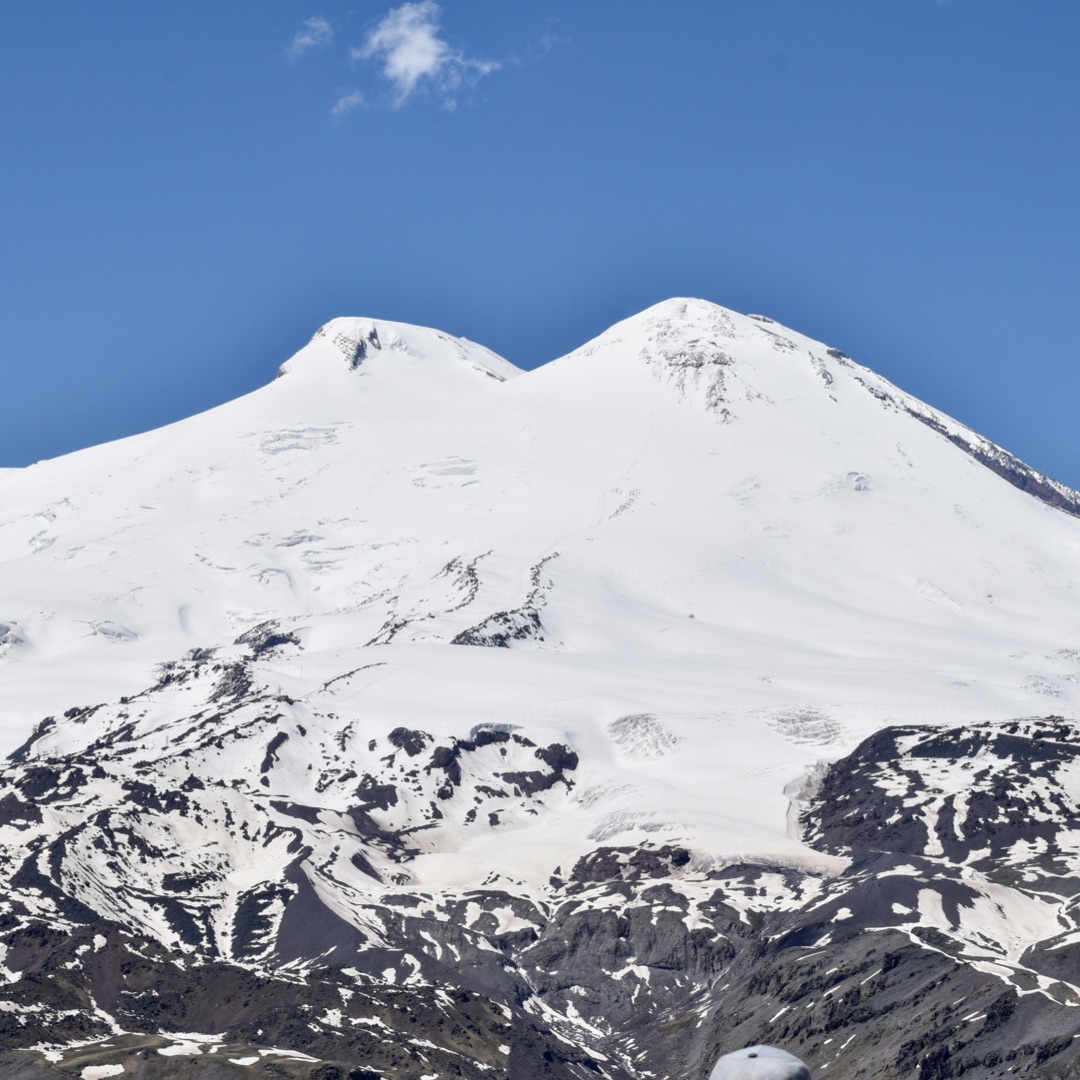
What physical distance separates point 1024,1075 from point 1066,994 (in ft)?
61.3

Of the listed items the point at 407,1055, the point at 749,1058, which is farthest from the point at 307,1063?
the point at 749,1058

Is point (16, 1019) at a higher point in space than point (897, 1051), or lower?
higher

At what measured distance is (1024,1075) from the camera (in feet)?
592

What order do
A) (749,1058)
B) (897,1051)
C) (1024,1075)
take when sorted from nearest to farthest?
(749,1058), (1024,1075), (897,1051)

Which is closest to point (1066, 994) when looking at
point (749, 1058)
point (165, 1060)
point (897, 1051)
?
point (897, 1051)

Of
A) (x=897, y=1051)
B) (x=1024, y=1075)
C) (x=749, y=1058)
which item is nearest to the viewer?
(x=749, y=1058)

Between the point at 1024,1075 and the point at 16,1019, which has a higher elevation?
the point at 16,1019

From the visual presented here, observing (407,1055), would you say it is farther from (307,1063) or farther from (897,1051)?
(897,1051)

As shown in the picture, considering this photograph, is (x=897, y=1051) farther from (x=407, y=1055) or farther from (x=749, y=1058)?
(x=749, y=1058)

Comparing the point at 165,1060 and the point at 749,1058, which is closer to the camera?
the point at 749,1058

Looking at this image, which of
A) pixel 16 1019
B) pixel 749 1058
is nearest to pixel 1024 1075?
pixel 16 1019

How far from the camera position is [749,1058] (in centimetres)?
8475

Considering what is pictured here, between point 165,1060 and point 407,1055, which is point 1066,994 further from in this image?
point 165,1060

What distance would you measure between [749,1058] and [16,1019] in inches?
4999
